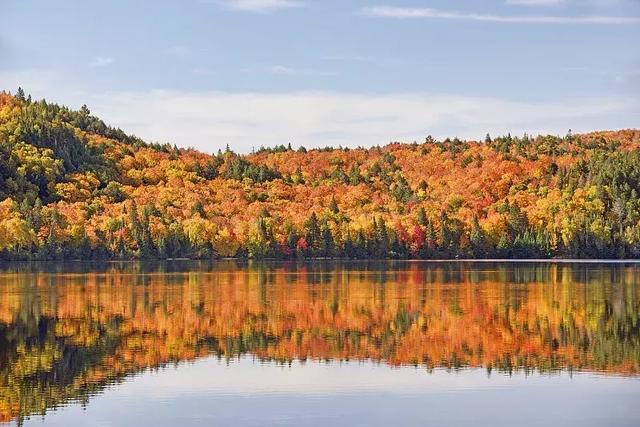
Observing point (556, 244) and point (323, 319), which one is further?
point (556, 244)

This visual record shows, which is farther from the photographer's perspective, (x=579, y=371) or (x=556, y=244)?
(x=556, y=244)

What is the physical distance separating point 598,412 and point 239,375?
15.4 meters

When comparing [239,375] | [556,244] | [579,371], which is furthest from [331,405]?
[556,244]

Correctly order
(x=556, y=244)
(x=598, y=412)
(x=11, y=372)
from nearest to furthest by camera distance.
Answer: (x=598, y=412) → (x=11, y=372) → (x=556, y=244)

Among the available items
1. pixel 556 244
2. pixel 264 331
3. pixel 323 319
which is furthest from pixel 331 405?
pixel 556 244

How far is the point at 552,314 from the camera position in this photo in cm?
7169

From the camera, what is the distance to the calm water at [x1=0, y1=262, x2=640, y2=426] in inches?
1576

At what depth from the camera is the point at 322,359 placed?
172ft

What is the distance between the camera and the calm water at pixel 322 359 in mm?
40031

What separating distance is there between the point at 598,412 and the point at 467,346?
56.0ft

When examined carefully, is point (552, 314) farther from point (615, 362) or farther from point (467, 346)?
point (615, 362)

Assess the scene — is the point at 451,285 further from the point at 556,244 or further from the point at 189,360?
the point at 556,244

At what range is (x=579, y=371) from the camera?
1892 inches

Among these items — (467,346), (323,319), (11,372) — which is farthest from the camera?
(323,319)
